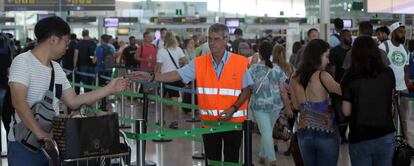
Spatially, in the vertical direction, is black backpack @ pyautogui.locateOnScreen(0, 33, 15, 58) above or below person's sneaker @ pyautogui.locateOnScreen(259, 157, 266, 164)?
above

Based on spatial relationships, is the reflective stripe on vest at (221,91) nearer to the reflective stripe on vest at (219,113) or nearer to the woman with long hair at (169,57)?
the reflective stripe on vest at (219,113)

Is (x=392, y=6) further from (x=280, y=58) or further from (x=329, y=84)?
(x=329, y=84)

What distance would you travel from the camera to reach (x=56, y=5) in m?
31.4

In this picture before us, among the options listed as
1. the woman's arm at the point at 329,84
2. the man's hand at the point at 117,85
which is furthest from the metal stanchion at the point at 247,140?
the man's hand at the point at 117,85

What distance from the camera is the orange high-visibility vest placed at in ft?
17.6

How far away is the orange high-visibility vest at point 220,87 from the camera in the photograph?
5.38m

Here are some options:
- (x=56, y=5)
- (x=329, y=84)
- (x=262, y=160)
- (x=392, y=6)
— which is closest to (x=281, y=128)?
(x=262, y=160)

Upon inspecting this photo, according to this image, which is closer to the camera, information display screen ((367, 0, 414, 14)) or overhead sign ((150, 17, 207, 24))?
information display screen ((367, 0, 414, 14))

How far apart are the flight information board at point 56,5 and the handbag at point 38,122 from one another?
2781 centimetres

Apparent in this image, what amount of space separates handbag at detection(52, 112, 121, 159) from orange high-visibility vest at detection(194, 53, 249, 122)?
1.52 m

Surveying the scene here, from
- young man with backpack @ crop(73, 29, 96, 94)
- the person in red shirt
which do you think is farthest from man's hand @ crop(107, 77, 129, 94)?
young man with backpack @ crop(73, 29, 96, 94)

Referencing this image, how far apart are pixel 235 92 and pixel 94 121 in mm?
1722

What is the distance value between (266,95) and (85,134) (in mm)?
4331

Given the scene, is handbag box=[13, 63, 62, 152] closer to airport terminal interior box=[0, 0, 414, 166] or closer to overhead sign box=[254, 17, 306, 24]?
airport terminal interior box=[0, 0, 414, 166]
